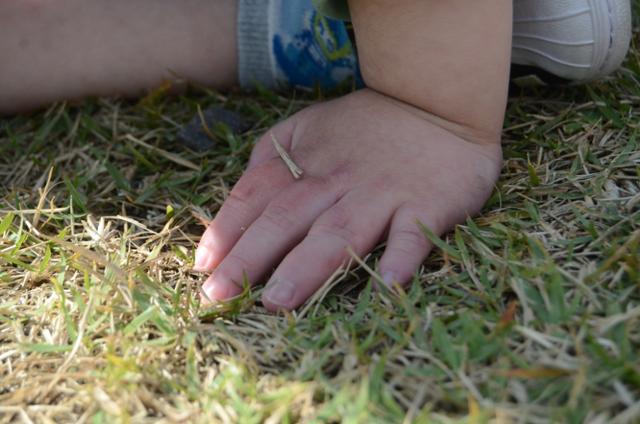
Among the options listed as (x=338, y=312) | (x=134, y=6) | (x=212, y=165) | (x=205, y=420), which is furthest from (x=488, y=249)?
(x=134, y=6)

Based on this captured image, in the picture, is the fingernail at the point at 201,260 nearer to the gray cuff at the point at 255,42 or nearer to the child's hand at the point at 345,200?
the child's hand at the point at 345,200

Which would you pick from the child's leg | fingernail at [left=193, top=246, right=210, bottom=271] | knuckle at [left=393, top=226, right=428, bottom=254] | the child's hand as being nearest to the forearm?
the child's hand

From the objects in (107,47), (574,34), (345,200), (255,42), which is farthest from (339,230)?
(107,47)

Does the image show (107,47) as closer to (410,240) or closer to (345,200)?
(345,200)

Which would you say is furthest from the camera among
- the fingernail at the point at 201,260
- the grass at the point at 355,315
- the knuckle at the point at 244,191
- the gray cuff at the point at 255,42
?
the gray cuff at the point at 255,42

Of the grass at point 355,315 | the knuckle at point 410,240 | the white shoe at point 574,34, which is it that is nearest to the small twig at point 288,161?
the grass at point 355,315

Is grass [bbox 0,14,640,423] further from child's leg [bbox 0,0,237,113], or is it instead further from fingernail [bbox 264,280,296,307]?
child's leg [bbox 0,0,237,113]
